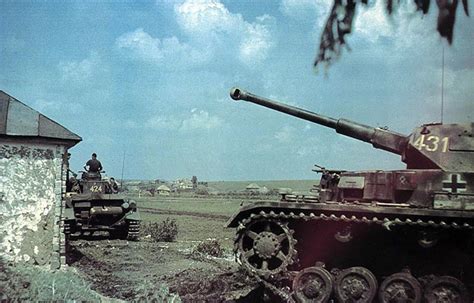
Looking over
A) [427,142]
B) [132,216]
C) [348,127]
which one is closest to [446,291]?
[427,142]

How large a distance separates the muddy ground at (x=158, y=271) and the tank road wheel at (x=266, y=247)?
53 cm

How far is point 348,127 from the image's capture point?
9852 mm

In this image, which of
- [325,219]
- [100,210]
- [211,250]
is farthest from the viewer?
[100,210]

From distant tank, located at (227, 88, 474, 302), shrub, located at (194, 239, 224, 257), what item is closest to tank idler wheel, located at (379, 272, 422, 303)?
distant tank, located at (227, 88, 474, 302)

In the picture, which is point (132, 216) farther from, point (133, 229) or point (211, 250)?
point (211, 250)

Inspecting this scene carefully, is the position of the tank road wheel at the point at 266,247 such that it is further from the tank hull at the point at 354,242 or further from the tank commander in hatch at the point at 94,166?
the tank commander in hatch at the point at 94,166

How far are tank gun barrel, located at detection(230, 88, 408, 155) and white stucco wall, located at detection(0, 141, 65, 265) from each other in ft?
12.7

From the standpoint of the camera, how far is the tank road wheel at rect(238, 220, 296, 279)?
27.4 ft

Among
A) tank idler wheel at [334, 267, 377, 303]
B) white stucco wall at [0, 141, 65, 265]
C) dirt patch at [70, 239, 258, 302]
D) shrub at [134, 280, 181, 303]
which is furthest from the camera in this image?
white stucco wall at [0, 141, 65, 265]

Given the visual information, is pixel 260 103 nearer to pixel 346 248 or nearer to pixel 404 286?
pixel 346 248

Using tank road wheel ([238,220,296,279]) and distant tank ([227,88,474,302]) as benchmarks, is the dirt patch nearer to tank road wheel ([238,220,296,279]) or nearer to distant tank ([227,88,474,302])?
tank road wheel ([238,220,296,279])

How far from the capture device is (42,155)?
1077cm

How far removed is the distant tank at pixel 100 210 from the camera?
16922mm

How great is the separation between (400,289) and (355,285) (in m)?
0.63
